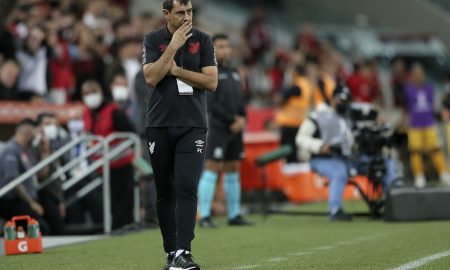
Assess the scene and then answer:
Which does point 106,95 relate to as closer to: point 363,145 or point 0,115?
point 0,115

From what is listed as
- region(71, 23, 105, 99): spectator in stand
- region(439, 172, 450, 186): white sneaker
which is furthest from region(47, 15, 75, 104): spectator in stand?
region(439, 172, 450, 186): white sneaker

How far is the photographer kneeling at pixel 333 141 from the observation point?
14773 mm

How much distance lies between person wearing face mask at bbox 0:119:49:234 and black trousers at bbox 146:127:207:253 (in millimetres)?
4919

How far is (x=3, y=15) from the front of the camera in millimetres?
18453

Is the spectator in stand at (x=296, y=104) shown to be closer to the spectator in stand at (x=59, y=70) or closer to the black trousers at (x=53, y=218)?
the spectator in stand at (x=59, y=70)

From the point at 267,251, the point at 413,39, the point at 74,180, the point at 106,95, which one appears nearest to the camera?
the point at 267,251

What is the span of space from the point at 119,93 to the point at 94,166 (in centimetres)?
173

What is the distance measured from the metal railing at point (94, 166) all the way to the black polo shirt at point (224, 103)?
104cm

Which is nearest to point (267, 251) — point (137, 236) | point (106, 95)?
point (137, 236)

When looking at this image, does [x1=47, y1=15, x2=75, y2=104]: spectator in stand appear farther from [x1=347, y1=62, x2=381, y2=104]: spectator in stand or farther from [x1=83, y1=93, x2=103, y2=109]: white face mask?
[x1=347, y1=62, x2=381, y2=104]: spectator in stand

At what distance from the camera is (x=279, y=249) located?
10727 mm

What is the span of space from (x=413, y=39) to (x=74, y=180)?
1676 cm

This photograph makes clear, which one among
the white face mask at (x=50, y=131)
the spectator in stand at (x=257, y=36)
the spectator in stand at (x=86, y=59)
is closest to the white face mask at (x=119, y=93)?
the white face mask at (x=50, y=131)

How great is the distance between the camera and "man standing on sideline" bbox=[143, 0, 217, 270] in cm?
871
